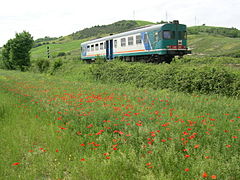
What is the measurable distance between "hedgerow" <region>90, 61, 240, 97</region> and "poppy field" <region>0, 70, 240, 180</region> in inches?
77.5

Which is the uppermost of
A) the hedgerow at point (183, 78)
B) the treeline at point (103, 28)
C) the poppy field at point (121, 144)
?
the treeline at point (103, 28)

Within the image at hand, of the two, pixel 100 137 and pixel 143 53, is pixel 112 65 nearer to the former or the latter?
pixel 143 53

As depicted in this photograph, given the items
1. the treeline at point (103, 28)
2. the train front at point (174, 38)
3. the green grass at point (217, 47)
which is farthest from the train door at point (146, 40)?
the treeline at point (103, 28)

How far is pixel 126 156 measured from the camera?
13.7ft

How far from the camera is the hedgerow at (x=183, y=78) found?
8758 mm

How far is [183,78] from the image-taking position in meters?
10.1

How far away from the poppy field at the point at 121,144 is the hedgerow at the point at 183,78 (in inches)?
77.5

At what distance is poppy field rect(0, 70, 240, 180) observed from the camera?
3627 mm

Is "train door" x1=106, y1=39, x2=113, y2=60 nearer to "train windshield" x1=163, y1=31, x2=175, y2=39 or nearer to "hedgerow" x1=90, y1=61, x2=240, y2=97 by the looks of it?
"train windshield" x1=163, y1=31, x2=175, y2=39

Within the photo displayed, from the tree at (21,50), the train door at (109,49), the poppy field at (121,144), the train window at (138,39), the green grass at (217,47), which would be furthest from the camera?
the tree at (21,50)

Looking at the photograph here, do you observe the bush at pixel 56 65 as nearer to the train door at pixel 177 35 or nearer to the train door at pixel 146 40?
the train door at pixel 146 40

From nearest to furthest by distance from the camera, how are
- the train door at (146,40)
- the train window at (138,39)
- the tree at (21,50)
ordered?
the train door at (146,40)
the train window at (138,39)
the tree at (21,50)

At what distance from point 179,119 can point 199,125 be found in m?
0.46

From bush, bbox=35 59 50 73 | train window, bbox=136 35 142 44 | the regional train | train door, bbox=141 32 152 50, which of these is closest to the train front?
the regional train
